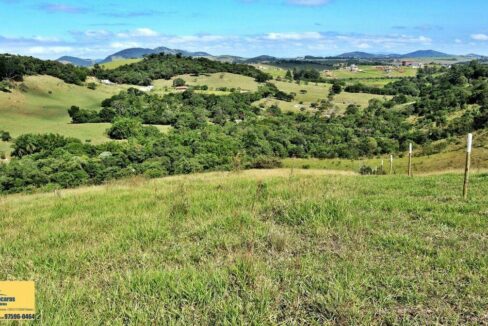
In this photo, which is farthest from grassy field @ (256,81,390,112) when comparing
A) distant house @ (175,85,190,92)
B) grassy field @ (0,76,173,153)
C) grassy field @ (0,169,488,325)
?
grassy field @ (0,169,488,325)

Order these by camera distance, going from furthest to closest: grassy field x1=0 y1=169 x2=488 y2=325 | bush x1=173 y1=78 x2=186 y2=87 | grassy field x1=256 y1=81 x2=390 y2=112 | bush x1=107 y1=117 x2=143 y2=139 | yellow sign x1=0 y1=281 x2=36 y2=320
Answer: bush x1=173 y1=78 x2=186 y2=87, grassy field x1=256 y1=81 x2=390 y2=112, bush x1=107 y1=117 x2=143 y2=139, grassy field x1=0 y1=169 x2=488 y2=325, yellow sign x1=0 y1=281 x2=36 y2=320

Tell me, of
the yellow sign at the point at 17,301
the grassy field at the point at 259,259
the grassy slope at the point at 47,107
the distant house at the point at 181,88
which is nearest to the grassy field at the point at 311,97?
the distant house at the point at 181,88

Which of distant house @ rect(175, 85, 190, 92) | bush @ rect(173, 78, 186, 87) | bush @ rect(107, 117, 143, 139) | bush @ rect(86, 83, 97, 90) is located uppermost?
bush @ rect(173, 78, 186, 87)

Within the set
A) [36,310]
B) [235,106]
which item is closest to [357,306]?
[36,310]

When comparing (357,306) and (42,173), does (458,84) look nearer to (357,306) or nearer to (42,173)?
(42,173)

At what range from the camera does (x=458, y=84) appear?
415 ft

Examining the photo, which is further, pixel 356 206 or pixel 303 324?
pixel 356 206

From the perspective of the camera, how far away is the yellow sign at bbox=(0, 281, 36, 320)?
3465 millimetres

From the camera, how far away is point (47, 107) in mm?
118750

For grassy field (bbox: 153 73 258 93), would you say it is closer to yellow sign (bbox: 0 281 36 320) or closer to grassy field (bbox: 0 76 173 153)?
grassy field (bbox: 0 76 173 153)

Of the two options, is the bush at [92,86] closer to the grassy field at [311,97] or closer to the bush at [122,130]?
the bush at [122,130]

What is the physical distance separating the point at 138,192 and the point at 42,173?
63062 millimetres

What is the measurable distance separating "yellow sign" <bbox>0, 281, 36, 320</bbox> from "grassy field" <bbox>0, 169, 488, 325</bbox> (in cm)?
9

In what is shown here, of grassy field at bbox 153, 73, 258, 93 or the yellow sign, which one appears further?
grassy field at bbox 153, 73, 258, 93
